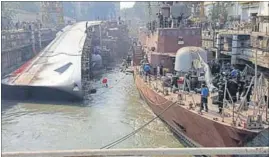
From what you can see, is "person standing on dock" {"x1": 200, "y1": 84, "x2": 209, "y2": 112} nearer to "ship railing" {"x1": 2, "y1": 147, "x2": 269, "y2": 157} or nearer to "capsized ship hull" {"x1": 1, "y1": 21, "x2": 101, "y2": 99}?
"ship railing" {"x1": 2, "y1": 147, "x2": 269, "y2": 157}

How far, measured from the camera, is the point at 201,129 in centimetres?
1261

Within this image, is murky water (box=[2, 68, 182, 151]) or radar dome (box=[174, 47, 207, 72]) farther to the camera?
radar dome (box=[174, 47, 207, 72])

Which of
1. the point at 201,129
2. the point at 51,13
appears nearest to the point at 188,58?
the point at 201,129

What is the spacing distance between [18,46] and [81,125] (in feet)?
72.7

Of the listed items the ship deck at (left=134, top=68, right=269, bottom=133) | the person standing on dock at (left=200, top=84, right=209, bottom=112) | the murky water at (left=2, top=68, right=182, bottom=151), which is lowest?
the murky water at (left=2, top=68, right=182, bottom=151)

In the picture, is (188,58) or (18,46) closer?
(188,58)

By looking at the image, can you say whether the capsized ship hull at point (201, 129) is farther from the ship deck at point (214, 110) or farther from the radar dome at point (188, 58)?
the radar dome at point (188, 58)

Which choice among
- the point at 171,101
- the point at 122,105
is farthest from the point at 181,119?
the point at 122,105

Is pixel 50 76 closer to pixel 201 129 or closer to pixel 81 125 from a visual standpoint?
pixel 81 125


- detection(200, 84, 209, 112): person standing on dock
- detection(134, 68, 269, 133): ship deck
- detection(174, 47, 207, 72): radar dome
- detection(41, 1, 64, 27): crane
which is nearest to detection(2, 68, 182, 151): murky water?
detection(134, 68, 269, 133): ship deck

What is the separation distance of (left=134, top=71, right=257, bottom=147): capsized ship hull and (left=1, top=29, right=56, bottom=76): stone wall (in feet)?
60.7

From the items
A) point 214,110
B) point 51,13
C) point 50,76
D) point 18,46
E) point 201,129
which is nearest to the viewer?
point 201,129

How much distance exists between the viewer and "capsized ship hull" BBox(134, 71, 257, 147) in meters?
11.0

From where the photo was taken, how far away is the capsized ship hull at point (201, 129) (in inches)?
432
